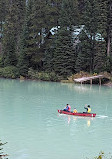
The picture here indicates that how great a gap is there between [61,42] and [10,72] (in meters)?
11.7

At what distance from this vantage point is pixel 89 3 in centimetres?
5059

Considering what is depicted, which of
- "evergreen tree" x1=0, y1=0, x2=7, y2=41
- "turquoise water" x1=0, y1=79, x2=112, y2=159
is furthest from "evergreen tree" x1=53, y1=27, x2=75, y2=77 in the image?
"evergreen tree" x1=0, y1=0, x2=7, y2=41

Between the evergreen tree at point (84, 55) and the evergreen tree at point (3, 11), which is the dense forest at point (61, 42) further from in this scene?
the evergreen tree at point (3, 11)

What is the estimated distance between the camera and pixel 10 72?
5741 centimetres

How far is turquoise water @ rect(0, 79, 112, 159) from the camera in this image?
14.3 m

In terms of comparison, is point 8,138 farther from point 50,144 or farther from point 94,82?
point 94,82

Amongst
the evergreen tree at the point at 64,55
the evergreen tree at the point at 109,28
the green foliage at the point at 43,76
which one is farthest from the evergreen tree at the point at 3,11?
the evergreen tree at the point at 109,28

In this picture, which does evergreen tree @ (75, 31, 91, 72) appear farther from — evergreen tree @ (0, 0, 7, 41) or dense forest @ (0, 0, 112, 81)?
evergreen tree @ (0, 0, 7, 41)

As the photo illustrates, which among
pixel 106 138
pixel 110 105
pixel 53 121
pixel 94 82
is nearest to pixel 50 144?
pixel 106 138

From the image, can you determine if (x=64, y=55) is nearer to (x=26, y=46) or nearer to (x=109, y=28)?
(x=26, y=46)

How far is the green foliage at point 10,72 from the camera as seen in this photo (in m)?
56.9

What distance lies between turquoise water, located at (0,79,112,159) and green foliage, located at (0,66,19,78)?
88.4 ft

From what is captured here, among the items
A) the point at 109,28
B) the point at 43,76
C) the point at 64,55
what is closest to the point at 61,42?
the point at 64,55

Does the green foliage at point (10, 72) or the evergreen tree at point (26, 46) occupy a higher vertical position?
the evergreen tree at point (26, 46)
